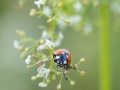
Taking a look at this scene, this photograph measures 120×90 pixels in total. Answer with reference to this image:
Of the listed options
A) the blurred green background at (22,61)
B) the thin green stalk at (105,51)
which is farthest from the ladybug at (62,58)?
the blurred green background at (22,61)

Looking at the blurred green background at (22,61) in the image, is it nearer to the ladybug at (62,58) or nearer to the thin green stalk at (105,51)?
the thin green stalk at (105,51)

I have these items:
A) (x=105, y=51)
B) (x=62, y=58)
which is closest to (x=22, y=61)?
(x=105, y=51)

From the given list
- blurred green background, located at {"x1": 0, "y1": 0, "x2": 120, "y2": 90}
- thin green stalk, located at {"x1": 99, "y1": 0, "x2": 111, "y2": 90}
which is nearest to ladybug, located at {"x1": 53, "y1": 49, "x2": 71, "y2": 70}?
thin green stalk, located at {"x1": 99, "y1": 0, "x2": 111, "y2": 90}

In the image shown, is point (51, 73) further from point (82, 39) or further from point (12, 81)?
point (82, 39)

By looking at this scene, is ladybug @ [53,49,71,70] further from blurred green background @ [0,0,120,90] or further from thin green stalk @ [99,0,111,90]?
blurred green background @ [0,0,120,90]

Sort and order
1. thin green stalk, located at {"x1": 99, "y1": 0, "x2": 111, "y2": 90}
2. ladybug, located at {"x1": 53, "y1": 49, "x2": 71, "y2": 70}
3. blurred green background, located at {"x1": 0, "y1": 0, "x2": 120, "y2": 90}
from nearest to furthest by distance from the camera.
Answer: ladybug, located at {"x1": 53, "y1": 49, "x2": 71, "y2": 70} → thin green stalk, located at {"x1": 99, "y1": 0, "x2": 111, "y2": 90} → blurred green background, located at {"x1": 0, "y1": 0, "x2": 120, "y2": 90}

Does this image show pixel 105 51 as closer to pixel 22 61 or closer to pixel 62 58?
pixel 62 58

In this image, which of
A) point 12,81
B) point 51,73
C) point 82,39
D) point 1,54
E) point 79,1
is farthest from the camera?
point 82,39

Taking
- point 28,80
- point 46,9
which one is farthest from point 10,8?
point 46,9
